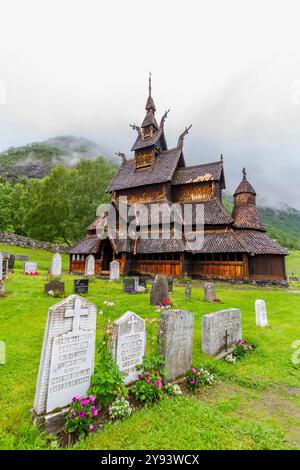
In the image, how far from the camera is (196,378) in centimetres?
491

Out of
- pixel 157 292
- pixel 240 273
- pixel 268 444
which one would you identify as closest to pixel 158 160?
pixel 240 273

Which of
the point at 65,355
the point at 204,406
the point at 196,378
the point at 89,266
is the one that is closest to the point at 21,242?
the point at 89,266

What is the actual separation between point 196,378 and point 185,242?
18.4 meters

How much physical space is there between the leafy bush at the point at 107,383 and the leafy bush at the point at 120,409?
153 mm

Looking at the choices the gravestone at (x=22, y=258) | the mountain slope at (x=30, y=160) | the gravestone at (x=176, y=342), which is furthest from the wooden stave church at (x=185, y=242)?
the mountain slope at (x=30, y=160)

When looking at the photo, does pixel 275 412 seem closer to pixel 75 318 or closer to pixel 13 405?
pixel 75 318

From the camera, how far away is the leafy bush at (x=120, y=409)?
142 inches

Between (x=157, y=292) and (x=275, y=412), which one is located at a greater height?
(x=157, y=292)

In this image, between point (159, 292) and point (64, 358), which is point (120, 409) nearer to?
point (64, 358)

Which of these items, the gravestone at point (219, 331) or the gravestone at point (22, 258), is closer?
the gravestone at point (219, 331)

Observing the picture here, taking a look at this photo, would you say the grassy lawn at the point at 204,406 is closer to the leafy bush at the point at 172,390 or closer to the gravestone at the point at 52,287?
the leafy bush at the point at 172,390

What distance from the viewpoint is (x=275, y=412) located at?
4172 mm

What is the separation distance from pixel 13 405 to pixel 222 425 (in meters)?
3.14

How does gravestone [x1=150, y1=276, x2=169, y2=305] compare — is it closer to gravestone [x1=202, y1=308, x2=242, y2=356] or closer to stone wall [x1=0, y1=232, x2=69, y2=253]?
gravestone [x1=202, y1=308, x2=242, y2=356]
